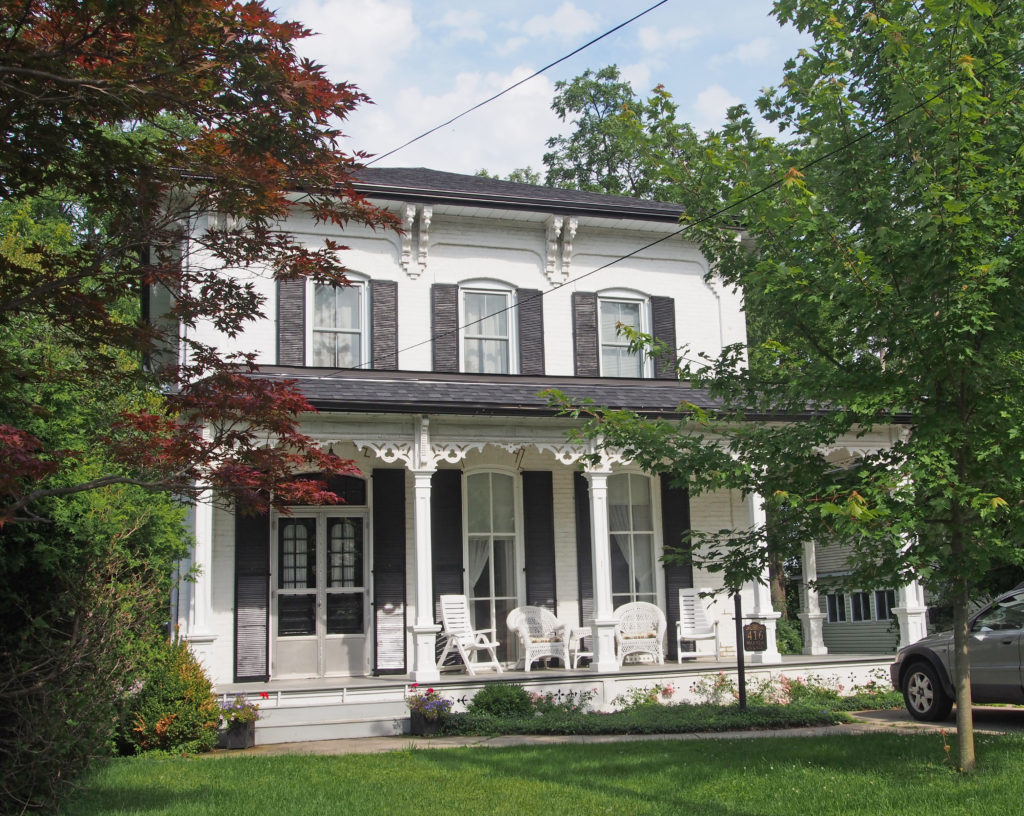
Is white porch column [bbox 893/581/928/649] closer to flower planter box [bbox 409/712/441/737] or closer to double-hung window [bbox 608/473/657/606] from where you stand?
double-hung window [bbox 608/473/657/606]

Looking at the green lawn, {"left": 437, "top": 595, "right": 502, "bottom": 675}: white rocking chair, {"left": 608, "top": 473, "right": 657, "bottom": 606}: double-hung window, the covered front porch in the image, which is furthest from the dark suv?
{"left": 437, "top": 595, "right": 502, "bottom": 675}: white rocking chair

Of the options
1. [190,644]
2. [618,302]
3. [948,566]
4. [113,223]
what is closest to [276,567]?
[190,644]

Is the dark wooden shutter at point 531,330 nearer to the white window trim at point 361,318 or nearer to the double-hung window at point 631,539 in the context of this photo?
the double-hung window at point 631,539

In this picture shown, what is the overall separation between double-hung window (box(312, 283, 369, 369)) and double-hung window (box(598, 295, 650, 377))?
3.82 m

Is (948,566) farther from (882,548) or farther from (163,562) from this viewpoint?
(163,562)

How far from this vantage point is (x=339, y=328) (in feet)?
50.0

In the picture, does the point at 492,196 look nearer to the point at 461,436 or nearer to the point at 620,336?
the point at 620,336

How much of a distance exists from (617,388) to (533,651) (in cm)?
406

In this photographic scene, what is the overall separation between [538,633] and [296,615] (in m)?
3.45

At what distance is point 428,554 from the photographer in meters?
13.4

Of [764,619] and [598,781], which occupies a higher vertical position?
[764,619]

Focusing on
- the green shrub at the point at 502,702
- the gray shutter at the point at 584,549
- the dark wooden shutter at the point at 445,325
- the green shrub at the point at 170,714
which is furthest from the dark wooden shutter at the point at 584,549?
the green shrub at the point at 170,714

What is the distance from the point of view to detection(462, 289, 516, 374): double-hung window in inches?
622

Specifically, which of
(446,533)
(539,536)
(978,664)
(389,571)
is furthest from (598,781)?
(539,536)
